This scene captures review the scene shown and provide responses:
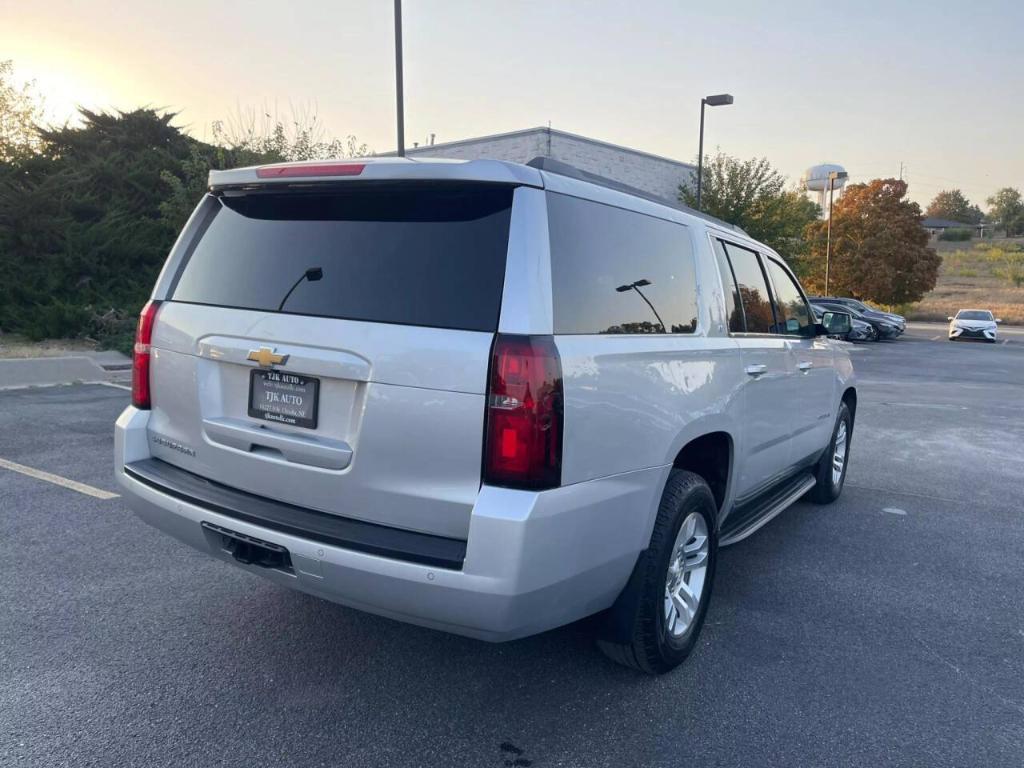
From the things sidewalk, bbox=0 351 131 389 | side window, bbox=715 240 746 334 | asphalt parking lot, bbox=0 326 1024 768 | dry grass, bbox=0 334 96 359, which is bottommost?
asphalt parking lot, bbox=0 326 1024 768

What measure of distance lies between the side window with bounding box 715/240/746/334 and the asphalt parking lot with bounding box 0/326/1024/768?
4.80 ft

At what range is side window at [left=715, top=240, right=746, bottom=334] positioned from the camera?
4.02 meters

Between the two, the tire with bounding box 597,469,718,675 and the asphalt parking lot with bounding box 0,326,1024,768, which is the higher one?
the tire with bounding box 597,469,718,675

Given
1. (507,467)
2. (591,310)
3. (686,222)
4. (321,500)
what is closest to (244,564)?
(321,500)

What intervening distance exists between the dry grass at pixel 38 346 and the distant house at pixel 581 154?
37.9 feet

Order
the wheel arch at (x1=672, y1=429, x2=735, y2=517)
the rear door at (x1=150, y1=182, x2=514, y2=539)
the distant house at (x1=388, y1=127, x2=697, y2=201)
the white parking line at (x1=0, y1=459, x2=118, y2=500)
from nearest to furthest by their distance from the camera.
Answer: the rear door at (x1=150, y1=182, x2=514, y2=539)
the wheel arch at (x1=672, y1=429, x2=735, y2=517)
the white parking line at (x1=0, y1=459, x2=118, y2=500)
the distant house at (x1=388, y1=127, x2=697, y2=201)

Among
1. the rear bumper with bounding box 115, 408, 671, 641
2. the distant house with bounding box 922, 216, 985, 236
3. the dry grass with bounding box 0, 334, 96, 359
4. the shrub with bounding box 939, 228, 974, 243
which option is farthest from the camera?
the distant house with bounding box 922, 216, 985, 236

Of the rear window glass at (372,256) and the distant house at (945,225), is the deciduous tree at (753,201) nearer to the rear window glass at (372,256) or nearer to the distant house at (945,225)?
the rear window glass at (372,256)

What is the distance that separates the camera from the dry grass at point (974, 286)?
4656cm

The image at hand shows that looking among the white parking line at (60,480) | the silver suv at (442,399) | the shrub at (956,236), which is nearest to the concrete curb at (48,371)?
the white parking line at (60,480)

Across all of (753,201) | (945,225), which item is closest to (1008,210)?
(945,225)

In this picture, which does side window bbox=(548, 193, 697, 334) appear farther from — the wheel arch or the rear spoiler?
the wheel arch

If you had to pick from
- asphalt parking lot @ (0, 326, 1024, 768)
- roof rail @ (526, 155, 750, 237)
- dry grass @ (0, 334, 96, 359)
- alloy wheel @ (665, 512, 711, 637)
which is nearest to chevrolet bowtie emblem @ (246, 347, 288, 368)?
roof rail @ (526, 155, 750, 237)

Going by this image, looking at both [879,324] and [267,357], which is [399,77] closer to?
[267,357]
